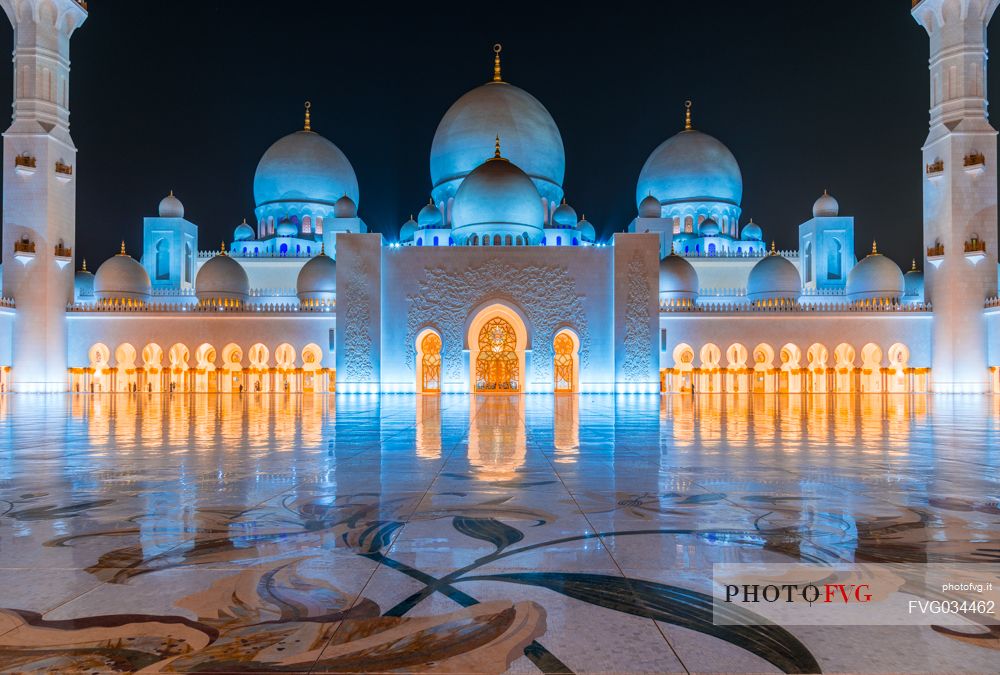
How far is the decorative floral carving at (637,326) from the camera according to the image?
17828mm

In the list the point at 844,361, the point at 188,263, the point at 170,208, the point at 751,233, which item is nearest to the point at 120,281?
the point at 188,263

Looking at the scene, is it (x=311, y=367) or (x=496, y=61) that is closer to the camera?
(x=311, y=367)

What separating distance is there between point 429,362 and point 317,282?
4542mm

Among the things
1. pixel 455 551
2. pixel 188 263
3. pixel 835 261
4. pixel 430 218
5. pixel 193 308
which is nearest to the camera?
pixel 455 551

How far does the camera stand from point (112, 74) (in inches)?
807

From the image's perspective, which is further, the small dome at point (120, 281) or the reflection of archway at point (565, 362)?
the small dome at point (120, 281)

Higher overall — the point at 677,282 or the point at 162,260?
the point at 162,260

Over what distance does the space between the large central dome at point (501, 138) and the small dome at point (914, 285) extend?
1090 centimetres

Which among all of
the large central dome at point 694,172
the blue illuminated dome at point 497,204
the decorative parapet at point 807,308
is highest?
the large central dome at point 694,172

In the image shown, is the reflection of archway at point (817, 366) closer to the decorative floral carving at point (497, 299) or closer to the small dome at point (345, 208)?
the decorative floral carving at point (497, 299)

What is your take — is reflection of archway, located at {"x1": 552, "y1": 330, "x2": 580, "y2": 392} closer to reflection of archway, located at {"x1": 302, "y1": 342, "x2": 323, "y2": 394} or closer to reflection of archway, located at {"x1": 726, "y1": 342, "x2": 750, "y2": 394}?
reflection of archway, located at {"x1": 726, "y1": 342, "x2": 750, "y2": 394}

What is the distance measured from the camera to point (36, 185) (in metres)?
18.0

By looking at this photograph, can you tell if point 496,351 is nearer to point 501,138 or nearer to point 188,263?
point 501,138

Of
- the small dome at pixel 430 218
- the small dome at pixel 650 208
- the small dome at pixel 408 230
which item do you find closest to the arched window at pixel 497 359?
the small dome at pixel 430 218
